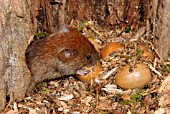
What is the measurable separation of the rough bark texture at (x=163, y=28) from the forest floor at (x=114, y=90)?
0.34 ft

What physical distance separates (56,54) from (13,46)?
0.79 meters

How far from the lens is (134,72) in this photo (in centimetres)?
515

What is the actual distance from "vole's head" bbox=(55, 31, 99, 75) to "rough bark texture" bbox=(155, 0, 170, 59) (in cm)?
87

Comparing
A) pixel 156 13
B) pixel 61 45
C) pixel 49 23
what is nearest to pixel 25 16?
pixel 61 45

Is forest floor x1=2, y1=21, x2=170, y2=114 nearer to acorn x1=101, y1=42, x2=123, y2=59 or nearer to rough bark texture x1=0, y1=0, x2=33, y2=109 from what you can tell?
acorn x1=101, y1=42, x2=123, y2=59

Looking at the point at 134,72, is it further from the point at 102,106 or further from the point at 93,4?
the point at 93,4

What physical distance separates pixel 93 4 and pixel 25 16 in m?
1.44

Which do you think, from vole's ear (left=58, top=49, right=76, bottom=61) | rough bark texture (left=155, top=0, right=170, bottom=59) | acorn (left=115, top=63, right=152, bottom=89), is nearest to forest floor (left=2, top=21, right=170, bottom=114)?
acorn (left=115, top=63, right=152, bottom=89)

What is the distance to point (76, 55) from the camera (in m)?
5.54

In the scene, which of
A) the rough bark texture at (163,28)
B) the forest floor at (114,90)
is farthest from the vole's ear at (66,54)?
the rough bark texture at (163,28)

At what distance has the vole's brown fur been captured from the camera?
5.38 m

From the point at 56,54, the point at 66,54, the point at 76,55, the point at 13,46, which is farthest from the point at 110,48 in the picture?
the point at 13,46

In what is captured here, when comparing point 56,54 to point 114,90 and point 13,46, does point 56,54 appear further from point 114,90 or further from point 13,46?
point 114,90

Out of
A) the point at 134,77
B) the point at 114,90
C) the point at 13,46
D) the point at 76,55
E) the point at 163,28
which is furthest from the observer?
the point at 76,55
